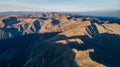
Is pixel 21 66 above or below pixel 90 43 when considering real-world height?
below

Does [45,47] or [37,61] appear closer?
[37,61]

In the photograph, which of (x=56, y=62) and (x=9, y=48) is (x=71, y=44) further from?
(x=9, y=48)

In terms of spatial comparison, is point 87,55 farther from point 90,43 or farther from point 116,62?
point 90,43

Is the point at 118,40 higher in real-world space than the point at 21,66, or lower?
higher

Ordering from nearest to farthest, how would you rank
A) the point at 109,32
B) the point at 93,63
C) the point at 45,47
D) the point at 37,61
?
1. the point at 93,63
2. the point at 37,61
3. the point at 45,47
4. the point at 109,32

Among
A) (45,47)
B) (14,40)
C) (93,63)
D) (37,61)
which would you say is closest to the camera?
(93,63)

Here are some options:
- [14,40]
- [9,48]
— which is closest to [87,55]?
[9,48]

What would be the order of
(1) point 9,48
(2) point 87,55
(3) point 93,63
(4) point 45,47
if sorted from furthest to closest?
1. (1) point 9,48
2. (4) point 45,47
3. (2) point 87,55
4. (3) point 93,63

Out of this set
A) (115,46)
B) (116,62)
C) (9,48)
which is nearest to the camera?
(116,62)

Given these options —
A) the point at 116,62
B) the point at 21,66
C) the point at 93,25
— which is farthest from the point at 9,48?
the point at 116,62
